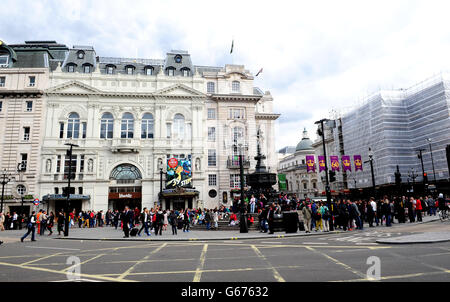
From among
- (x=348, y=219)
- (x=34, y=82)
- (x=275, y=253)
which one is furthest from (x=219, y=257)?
(x=34, y=82)

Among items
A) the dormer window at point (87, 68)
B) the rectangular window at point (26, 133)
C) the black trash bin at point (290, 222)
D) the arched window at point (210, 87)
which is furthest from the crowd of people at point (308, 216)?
the dormer window at point (87, 68)

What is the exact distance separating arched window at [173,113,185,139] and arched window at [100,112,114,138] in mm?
9212

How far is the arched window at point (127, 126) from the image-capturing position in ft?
137

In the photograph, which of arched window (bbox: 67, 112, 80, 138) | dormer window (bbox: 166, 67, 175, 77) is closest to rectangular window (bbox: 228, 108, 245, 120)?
dormer window (bbox: 166, 67, 175, 77)

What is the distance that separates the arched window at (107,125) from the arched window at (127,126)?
157 cm

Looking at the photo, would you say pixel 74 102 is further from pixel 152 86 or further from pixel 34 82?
pixel 152 86

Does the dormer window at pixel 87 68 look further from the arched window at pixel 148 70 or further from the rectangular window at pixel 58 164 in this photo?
the rectangular window at pixel 58 164

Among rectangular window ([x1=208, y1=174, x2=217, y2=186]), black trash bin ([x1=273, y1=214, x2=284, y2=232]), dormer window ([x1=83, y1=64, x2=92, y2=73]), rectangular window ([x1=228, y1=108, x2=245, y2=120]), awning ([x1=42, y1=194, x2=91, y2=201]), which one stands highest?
dormer window ([x1=83, y1=64, x2=92, y2=73])

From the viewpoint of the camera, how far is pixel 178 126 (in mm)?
43156

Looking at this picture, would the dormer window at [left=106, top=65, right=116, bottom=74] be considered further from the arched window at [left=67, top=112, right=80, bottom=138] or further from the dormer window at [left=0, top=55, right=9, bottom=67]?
the dormer window at [left=0, top=55, right=9, bottom=67]

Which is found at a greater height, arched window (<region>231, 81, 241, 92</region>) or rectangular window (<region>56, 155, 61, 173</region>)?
arched window (<region>231, 81, 241, 92</region>)

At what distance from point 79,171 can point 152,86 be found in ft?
53.5

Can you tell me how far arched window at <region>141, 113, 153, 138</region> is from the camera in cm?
4228

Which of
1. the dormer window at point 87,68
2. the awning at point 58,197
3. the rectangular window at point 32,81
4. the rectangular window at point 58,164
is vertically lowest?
the awning at point 58,197
